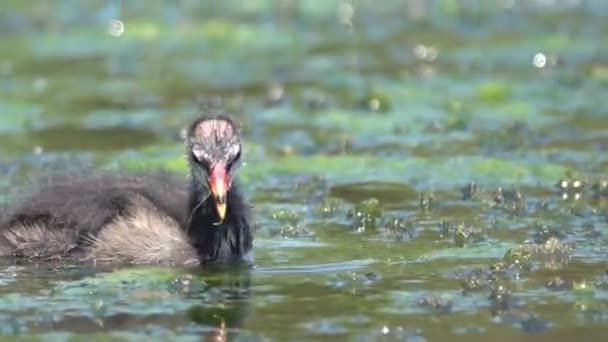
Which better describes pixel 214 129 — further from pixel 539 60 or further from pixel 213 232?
pixel 539 60

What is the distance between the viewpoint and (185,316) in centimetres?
1052

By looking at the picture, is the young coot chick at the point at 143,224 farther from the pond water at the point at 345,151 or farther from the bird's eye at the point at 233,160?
the pond water at the point at 345,151

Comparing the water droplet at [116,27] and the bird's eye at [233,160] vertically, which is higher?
the water droplet at [116,27]

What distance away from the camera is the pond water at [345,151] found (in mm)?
10602

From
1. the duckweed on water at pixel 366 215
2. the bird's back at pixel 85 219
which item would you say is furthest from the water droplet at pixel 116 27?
the bird's back at pixel 85 219

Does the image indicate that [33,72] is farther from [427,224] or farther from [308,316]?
[308,316]

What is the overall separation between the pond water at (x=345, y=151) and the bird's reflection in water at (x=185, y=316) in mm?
24

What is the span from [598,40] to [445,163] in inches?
295

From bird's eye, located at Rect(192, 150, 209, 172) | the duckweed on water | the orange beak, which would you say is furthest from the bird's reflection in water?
the duckweed on water

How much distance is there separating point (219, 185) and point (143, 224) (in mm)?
683

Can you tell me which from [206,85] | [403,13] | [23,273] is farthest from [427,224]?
[403,13]

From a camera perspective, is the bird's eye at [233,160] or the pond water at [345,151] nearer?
the pond water at [345,151]

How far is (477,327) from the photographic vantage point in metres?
10.1

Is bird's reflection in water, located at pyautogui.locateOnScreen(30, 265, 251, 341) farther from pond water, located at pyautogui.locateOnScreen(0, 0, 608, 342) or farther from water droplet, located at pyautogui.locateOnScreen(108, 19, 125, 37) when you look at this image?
water droplet, located at pyautogui.locateOnScreen(108, 19, 125, 37)
